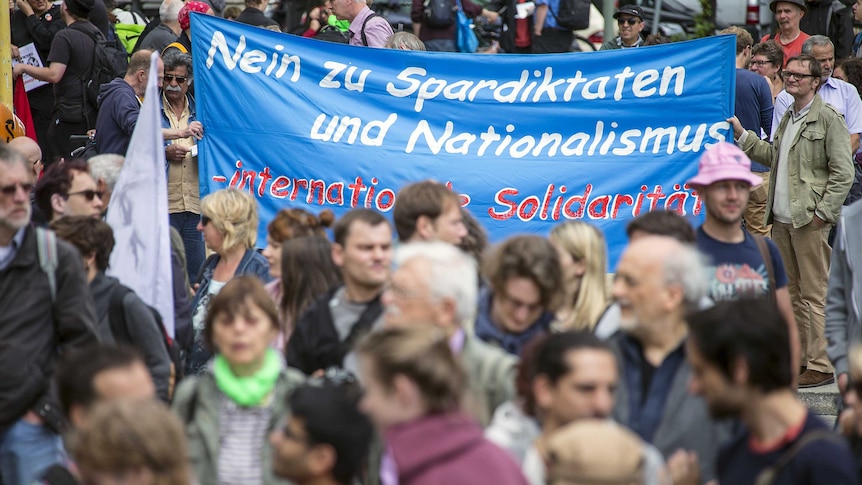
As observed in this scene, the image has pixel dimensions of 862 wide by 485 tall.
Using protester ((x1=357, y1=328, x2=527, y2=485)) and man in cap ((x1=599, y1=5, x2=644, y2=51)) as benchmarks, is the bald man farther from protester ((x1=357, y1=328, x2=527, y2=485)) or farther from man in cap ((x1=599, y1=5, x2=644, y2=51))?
protester ((x1=357, y1=328, x2=527, y2=485))

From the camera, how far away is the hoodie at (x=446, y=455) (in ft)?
10.9

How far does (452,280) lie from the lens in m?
4.31

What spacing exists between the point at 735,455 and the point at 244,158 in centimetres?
589

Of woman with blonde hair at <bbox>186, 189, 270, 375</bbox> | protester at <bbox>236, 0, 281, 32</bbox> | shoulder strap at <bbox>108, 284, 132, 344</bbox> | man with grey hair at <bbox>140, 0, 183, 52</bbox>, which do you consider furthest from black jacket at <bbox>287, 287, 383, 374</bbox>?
protester at <bbox>236, 0, 281, 32</bbox>

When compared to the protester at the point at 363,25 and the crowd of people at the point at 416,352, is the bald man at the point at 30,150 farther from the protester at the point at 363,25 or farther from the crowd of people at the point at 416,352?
the protester at the point at 363,25

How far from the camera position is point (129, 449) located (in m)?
3.24

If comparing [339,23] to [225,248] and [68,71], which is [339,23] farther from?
[225,248]

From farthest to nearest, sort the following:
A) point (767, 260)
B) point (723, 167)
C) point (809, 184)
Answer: point (809, 184)
point (723, 167)
point (767, 260)

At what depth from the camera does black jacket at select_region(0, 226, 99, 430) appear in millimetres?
4902

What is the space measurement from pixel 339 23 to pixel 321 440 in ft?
27.4

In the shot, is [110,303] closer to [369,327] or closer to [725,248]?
[369,327]

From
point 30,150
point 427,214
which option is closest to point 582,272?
point 427,214

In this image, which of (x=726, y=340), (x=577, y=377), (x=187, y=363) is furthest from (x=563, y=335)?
(x=187, y=363)

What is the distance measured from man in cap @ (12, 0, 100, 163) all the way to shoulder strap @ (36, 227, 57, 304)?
6483 mm
